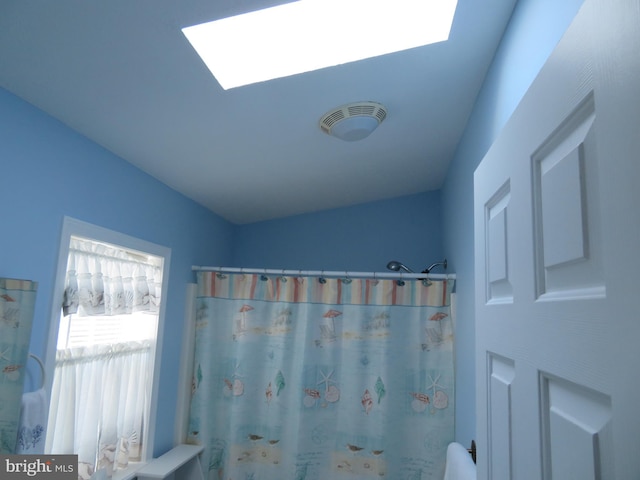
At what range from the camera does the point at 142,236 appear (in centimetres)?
219

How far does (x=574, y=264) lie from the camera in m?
0.55

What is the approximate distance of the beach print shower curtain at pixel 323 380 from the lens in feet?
7.98

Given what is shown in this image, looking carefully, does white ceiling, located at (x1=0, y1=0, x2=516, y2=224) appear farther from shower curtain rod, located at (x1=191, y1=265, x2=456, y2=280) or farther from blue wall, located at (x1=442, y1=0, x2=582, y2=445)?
shower curtain rod, located at (x1=191, y1=265, x2=456, y2=280)

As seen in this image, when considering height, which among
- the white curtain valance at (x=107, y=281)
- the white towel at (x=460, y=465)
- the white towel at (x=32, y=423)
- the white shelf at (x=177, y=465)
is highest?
the white curtain valance at (x=107, y=281)

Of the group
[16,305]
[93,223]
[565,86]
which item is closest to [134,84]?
[93,223]

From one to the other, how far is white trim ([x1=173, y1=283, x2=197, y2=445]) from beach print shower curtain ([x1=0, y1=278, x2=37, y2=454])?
116 centimetres

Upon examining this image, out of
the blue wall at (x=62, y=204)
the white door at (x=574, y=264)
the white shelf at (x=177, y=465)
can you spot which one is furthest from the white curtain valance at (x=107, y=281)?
the white door at (x=574, y=264)

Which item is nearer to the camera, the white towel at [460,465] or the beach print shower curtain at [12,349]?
the beach print shower curtain at [12,349]

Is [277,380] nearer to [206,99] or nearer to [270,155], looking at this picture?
[270,155]

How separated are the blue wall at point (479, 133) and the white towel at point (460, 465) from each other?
90 mm

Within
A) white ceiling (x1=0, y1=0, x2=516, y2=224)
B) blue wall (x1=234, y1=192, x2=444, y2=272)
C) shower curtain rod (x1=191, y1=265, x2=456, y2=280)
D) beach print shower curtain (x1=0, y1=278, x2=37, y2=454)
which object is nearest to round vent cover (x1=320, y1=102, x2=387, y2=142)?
white ceiling (x1=0, y1=0, x2=516, y2=224)

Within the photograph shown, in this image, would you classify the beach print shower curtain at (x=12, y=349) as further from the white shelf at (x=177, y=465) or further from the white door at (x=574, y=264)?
the white door at (x=574, y=264)

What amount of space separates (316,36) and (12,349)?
148 cm

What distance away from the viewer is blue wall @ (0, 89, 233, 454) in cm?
145
